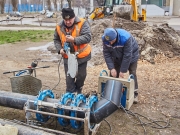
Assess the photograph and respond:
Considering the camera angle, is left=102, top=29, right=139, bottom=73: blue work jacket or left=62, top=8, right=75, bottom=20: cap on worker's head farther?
left=102, top=29, right=139, bottom=73: blue work jacket

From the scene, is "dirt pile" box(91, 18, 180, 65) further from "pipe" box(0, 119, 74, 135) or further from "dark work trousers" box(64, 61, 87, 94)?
"pipe" box(0, 119, 74, 135)

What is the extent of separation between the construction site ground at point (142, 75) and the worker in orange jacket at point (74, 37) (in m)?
1.00

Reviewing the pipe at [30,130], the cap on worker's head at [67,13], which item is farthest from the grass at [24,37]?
the pipe at [30,130]

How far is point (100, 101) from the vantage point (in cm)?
362

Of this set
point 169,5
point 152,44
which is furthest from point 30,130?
point 169,5

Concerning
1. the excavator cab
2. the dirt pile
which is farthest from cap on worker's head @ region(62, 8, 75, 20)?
the excavator cab

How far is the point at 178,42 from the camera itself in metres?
10.1

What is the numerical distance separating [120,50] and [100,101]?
1336 mm

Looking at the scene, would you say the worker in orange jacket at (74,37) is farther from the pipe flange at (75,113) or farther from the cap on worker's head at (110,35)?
the pipe flange at (75,113)

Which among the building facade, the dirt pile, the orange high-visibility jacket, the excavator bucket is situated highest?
the building facade

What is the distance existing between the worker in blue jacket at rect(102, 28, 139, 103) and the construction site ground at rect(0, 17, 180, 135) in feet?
2.18

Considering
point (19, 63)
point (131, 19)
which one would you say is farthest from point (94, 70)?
point (131, 19)

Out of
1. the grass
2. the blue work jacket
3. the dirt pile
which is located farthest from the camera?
the grass

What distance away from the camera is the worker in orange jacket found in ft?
14.0
